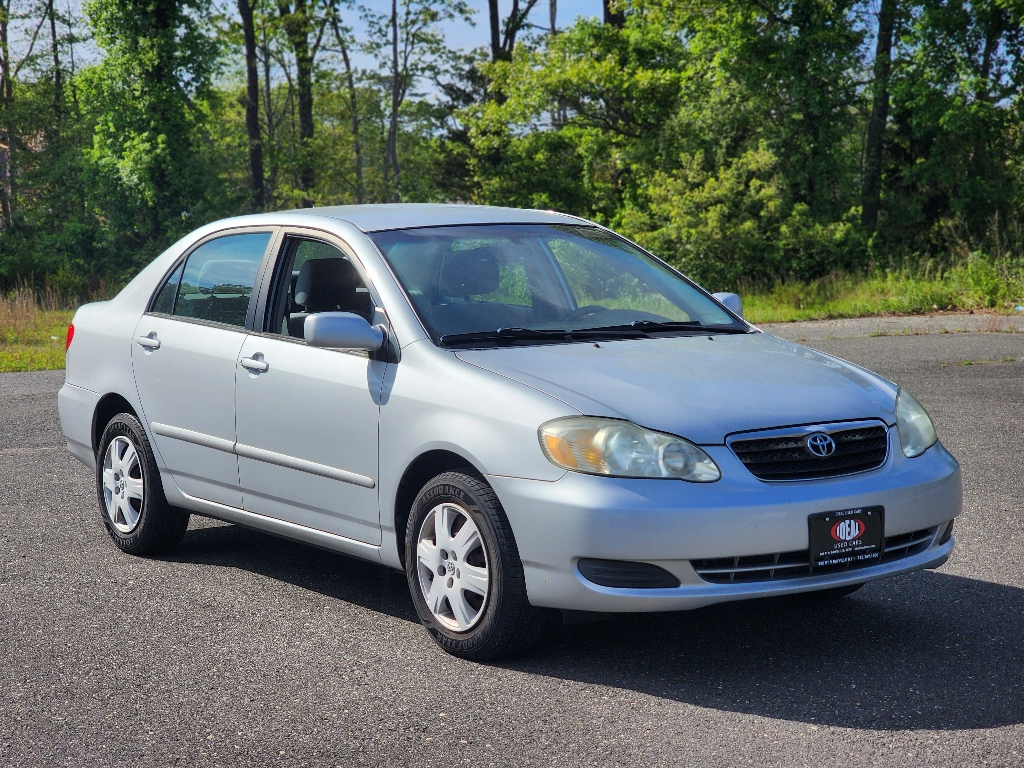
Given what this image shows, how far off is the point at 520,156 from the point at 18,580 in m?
38.2

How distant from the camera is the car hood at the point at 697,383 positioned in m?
4.11

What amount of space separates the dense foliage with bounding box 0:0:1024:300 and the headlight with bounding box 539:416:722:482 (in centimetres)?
2209

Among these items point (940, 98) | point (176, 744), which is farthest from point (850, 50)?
A: point (176, 744)

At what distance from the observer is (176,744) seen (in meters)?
3.65

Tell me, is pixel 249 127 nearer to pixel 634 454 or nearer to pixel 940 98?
pixel 940 98

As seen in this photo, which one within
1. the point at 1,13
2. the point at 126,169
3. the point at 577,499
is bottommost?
the point at 577,499

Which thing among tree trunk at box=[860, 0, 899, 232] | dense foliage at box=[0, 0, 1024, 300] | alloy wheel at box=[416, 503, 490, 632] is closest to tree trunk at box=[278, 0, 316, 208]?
dense foliage at box=[0, 0, 1024, 300]

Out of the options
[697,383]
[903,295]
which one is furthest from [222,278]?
[903,295]

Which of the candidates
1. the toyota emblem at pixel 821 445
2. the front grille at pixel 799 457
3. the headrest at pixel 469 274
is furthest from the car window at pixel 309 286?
the toyota emblem at pixel 821 445

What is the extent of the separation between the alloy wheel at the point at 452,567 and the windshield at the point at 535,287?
716 millimetres

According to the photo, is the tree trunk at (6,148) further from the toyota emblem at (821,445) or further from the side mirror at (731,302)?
the toyota emblem at (821,445)

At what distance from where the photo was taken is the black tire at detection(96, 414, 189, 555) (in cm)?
600

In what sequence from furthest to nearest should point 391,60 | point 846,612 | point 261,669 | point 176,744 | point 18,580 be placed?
point 391,60
point 18,580
point 846,612
point 261,669
point 176,744

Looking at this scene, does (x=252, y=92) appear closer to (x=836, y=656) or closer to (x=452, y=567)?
(x=452, y=567)
